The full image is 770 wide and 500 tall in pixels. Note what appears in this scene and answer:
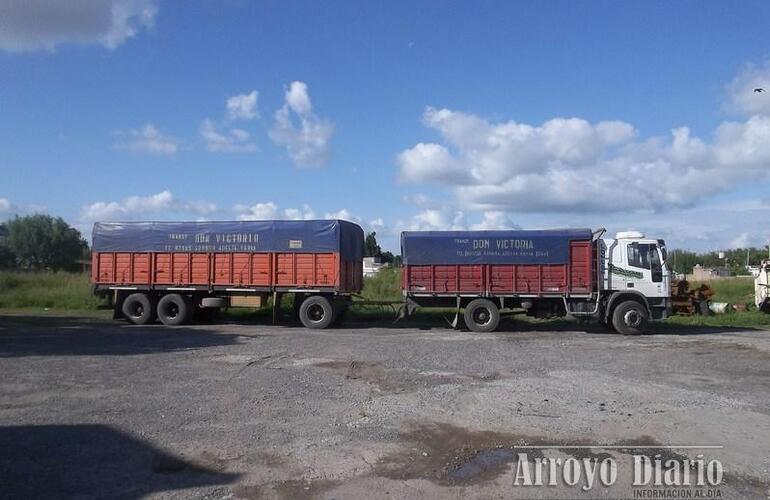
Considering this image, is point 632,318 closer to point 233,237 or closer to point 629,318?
point 629,318

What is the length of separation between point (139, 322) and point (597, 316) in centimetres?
1450

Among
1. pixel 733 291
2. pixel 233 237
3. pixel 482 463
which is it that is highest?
pixel 233 237

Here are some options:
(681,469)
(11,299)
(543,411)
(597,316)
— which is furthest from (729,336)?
(11,299)

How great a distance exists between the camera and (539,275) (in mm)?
A: 19203

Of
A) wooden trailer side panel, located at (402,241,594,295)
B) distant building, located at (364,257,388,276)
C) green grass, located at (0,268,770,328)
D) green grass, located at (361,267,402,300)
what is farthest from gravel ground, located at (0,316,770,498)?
distant building, located at (364,257,388,276)

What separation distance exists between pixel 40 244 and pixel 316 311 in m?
Answer: 48.9

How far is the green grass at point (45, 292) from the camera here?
28.2 m

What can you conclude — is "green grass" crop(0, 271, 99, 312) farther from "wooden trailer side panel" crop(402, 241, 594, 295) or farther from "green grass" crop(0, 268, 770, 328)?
"wooden trailer side panel" crop(402, 241, 594, 295)

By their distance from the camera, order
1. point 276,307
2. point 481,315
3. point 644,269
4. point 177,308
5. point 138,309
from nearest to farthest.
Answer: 1. point 644,269
2. point 481,315
3. point 276,307
4. point 177,308
5. point 138,309

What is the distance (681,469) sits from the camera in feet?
19.7

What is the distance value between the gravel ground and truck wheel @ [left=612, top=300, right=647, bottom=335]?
11.6ft

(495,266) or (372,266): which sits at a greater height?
(372,266)

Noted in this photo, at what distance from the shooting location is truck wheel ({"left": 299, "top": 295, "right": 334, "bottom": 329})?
20.2m

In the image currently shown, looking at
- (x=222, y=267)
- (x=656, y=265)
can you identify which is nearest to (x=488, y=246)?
(x=656, y=265)
